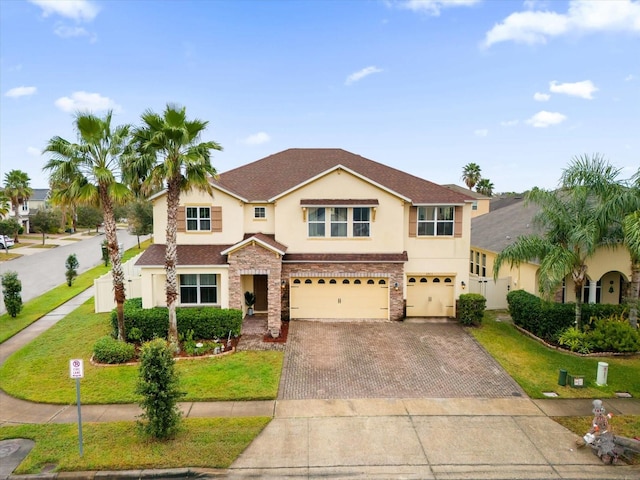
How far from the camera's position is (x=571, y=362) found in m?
15.6

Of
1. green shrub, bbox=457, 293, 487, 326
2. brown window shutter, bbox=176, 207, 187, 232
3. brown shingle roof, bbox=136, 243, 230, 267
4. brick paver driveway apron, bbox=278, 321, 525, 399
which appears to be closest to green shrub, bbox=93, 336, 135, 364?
brown shingle roof, bbox=136, 243, 230, 267

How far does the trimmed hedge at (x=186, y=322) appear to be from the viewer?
1725 centimetres

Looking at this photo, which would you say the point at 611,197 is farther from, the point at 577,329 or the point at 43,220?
the point at 43,220

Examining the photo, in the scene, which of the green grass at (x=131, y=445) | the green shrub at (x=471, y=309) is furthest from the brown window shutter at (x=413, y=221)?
the green grass at (x=131, y=445)

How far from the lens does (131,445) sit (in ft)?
32.9

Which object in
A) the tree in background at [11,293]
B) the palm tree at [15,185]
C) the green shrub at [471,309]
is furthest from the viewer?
the palm tree at [15,185]

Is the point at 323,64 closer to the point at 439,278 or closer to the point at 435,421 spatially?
the point at 439,278

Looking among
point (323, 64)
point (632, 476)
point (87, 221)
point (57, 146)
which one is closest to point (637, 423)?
point (632, 476)

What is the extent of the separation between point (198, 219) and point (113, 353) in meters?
7.64

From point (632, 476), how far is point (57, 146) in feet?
63.2

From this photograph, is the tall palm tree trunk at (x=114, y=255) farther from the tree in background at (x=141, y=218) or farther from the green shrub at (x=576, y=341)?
the tree in background at (x=141, y=218)

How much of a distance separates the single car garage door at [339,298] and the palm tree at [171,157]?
6.42 metres

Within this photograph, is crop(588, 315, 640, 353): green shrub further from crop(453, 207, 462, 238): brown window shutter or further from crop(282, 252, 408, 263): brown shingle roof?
crop(282, 252, 408, 263): brown shingle roof

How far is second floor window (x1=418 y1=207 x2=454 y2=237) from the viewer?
832 inches
